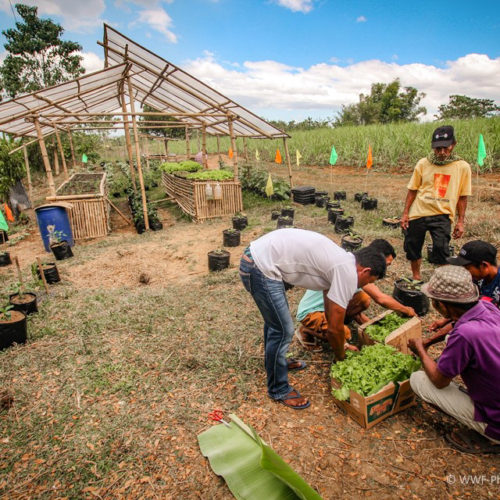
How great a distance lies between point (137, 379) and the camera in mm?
3258

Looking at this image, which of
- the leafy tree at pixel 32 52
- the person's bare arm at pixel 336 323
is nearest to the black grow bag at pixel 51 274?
the person's bare arm at pixel 336 323

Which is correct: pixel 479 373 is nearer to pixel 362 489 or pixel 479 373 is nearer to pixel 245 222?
pixel 362 489

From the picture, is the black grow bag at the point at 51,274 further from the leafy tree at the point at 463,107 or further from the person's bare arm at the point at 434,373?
the leafy tree at the point at 463,107

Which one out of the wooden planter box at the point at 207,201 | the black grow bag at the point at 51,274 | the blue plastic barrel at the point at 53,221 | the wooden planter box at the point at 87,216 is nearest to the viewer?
the black grow bag at the point at 51,274

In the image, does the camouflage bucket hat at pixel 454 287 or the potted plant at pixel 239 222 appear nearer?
the camouflage bucket hat at pixel 454 287

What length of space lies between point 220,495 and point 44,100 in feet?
30.5

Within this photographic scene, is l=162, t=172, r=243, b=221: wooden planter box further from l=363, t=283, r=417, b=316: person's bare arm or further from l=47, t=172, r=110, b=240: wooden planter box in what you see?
l=363, t=283, r=417, b=316: person's bare arm

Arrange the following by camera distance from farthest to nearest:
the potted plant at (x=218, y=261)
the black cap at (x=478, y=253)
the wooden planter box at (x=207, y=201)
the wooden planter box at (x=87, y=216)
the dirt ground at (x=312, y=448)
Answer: the wooden planter box at (x=207, y=201)
the wooden planter box at (x=87, y=216)
the potted plant at (x=218, y=261)
the black cap at (x=478, y=253)
the dirt ground at (x=312, y=448)

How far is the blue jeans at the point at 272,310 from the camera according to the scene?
2461 millimetres

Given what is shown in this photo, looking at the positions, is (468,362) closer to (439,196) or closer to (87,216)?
(439,196)

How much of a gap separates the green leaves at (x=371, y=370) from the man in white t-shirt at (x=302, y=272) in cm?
20

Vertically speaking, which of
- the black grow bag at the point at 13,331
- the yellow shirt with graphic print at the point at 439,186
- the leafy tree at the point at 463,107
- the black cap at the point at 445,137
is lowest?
the black grow bag at the point at 13,331

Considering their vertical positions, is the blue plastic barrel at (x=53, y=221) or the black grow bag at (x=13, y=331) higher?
the blue plastic barrel at (x=53, y=221)

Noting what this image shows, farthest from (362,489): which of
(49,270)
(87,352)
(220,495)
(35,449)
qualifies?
(49,270)
